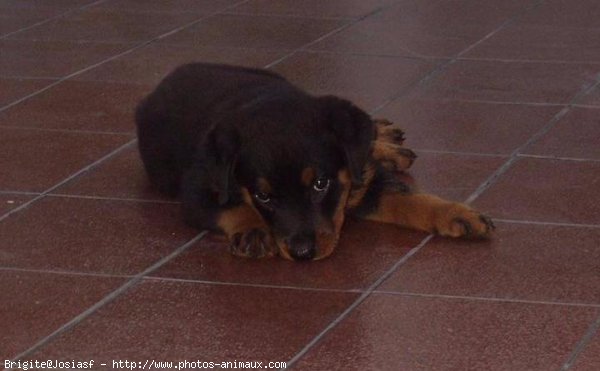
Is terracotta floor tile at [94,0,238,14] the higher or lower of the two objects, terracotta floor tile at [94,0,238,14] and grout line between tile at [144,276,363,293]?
the lower

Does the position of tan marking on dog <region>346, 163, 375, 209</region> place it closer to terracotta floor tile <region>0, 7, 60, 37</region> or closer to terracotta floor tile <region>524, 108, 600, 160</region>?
terracotta floor tile <region>524, 108, 600, 160</region>

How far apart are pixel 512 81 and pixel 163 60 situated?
205 centimetres

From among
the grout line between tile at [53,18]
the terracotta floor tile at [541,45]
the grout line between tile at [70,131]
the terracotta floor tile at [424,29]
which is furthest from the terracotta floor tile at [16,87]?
the terracotta floor tile at [541,45]

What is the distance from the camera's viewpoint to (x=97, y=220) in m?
5.17

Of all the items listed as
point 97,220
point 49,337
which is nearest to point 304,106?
point 97,220

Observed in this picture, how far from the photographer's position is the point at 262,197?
4551mm

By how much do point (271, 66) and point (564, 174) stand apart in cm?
239

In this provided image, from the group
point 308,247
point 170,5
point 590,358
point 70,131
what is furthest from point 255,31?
point 590,358

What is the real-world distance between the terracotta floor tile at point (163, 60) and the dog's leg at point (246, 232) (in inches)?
99.4

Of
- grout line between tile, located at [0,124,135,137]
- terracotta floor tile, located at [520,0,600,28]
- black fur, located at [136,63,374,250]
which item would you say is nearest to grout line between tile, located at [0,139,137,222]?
grout line between tile, located at [0,124,135,137]

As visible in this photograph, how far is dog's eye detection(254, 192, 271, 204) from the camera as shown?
453 cm

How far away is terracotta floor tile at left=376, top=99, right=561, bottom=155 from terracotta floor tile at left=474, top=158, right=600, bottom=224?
0.31 meters

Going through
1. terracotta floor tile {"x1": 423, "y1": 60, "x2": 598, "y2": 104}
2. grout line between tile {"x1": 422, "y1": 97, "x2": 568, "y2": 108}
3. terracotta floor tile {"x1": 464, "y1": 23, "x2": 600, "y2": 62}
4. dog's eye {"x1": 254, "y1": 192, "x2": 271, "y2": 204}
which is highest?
dog's eye {"x1": 254, "y1": 192, "x2": 271, "y2": 204}

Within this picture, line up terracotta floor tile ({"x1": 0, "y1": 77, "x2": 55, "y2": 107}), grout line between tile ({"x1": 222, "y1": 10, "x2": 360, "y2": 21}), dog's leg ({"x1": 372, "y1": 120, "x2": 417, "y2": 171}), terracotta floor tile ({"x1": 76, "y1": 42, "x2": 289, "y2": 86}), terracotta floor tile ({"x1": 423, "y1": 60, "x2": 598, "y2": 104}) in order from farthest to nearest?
grout line between tile ({"x1": 222, "y1": 10, "x2": 360, "y2": 21}) < terracotta floor tile ({"x1": 76, "y1": 42, "x2": 289, "y2": 86}) < terracotta floor tile ({"x1": 0, "y1": 77, "x2": 55, "y2": 107}) < terracotta floor tile ({"x1": 423, "y1": 60, "x2": 598, "y2": 104}) < dog's leg ({"x1": 372, "y1": 120, "x2": 417, "y2": 171})
